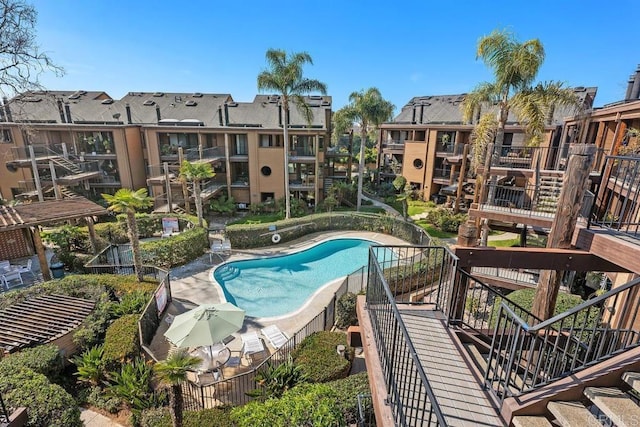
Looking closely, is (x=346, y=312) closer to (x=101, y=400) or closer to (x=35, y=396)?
(x=101, y=400)

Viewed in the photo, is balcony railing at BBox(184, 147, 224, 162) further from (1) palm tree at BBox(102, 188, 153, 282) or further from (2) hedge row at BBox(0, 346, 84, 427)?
(2) hedge row at BBox(0, 346, 84, 427)

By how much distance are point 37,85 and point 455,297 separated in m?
18.0

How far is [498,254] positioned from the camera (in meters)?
5.50

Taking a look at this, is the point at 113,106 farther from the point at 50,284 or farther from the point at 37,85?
the point at 50,284

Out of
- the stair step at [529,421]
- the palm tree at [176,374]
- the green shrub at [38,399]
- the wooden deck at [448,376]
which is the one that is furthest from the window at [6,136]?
the stair step at [529,421]

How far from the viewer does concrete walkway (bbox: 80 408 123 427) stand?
8023 mm

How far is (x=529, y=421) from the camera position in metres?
3.75

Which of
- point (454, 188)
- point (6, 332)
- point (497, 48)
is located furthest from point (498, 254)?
point (454, 188)

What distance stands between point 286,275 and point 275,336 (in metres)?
6.73

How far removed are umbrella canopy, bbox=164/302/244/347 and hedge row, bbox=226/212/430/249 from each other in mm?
10109

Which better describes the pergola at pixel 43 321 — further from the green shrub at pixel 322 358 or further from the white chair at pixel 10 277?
the green shrub at pixel 322 358

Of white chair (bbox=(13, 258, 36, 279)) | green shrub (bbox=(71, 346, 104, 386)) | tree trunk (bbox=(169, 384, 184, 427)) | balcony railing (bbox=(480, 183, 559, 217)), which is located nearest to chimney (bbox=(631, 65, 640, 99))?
balcony railing (bbox=(480, 183, 559, 217))

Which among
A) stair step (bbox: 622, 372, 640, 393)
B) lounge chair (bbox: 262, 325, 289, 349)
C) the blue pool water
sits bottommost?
the blue pool water

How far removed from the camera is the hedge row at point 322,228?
20234 millimetres
